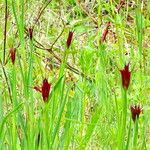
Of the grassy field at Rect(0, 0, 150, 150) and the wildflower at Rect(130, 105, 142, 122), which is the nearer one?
the wildflower at Rect(130, 105, 142, 122)

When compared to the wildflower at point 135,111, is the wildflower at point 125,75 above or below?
above

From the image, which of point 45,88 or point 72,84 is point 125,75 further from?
point 72,84

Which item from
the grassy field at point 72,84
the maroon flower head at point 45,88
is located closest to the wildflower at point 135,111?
the grassy field at point 72,84

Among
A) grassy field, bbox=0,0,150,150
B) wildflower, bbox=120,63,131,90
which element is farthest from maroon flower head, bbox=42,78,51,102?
wildflower, bbox=120,63,131,90

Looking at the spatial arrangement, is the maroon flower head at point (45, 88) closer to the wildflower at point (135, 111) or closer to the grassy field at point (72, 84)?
the grassy field at point (72, 84)

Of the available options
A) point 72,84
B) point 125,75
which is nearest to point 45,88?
point 125,75

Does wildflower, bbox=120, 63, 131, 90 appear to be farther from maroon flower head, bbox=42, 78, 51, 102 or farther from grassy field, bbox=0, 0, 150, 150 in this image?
maroon flower head, bbox=42, 78, 51, 102

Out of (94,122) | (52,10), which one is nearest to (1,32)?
(52,10)

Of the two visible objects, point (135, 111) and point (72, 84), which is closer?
point (135, 111)
